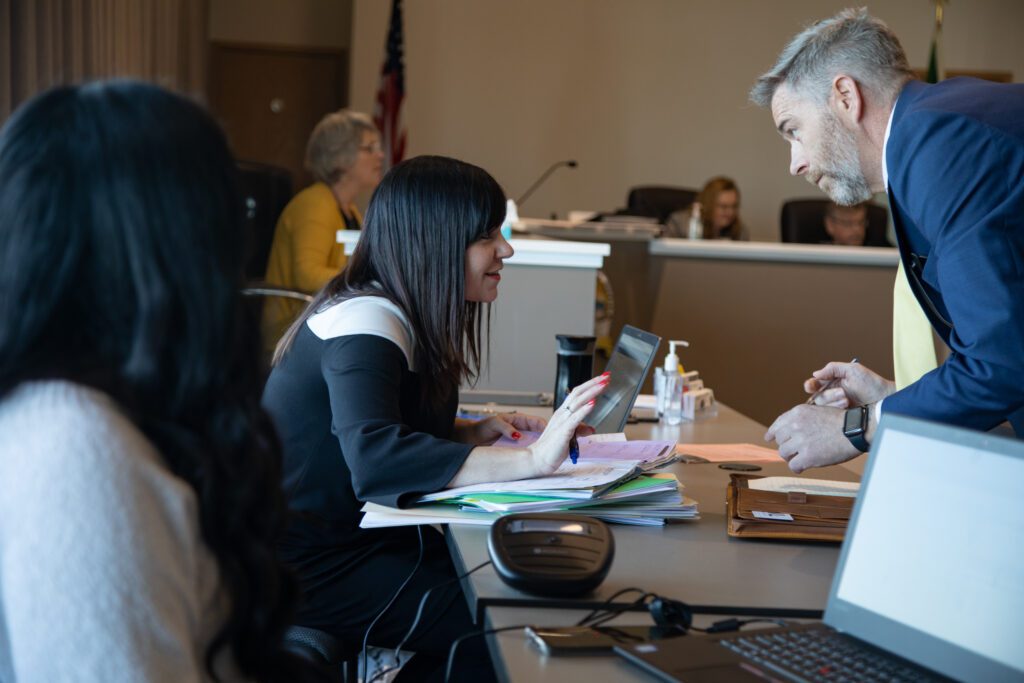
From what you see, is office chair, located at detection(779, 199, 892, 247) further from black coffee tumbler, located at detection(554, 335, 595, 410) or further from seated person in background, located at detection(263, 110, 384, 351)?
black coffee tumbler, located at detection(554, 335, 595, 410)

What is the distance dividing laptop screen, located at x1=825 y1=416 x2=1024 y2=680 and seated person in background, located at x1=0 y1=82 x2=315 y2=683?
1.77ft

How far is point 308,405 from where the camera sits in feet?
5.29

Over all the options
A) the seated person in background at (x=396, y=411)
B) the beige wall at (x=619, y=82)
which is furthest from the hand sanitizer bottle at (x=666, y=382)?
the beige wall at (x=619, y=82)

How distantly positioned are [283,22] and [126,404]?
755cm

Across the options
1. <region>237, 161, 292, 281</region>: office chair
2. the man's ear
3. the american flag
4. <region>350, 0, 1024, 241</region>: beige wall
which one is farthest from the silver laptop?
<region>350, 0, 1024, 241</region>: beige wall

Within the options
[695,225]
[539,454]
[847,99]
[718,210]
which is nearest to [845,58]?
[847,99]

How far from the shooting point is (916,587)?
0.92 m

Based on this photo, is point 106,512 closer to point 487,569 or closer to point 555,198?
point 487,569

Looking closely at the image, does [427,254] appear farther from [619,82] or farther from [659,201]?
[619,82]

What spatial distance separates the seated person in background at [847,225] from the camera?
247 inches

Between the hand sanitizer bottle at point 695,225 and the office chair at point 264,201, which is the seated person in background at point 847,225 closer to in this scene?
the hand sanitizer bottle at point 695,225

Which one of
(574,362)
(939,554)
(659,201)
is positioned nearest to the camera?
(939,554)

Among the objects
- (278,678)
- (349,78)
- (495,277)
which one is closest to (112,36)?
(349,78)

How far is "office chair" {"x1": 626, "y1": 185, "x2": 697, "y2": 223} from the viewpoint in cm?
657
